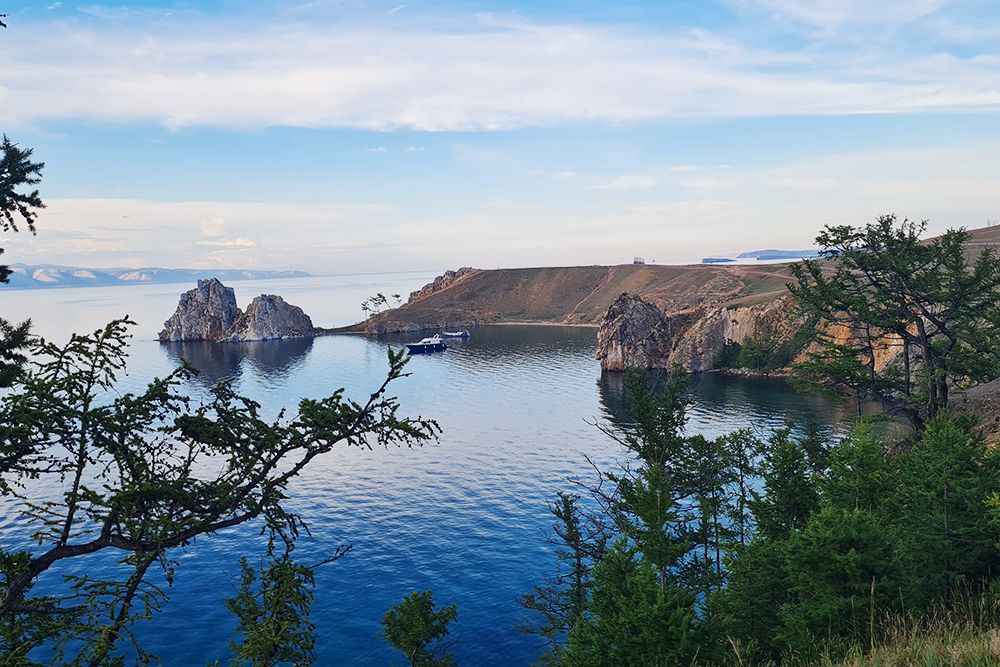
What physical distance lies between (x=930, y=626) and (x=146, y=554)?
678 inches

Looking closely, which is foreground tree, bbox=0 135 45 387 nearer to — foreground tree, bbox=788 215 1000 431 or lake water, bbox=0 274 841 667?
lake water, bbox=0 274 841 667

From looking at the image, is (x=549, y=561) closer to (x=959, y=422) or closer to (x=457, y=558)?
(x=457, y=558)

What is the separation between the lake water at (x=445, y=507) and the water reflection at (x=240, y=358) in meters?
6.34

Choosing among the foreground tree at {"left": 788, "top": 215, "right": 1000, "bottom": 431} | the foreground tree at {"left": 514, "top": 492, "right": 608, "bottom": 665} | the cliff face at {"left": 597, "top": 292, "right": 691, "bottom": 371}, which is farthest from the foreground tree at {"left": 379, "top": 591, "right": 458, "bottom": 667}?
the cliff face at {"left": 597, "top": 292, "right": 691, "bottom": 371}

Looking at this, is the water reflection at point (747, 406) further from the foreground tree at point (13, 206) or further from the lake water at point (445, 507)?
the foreground tree at point (13, 206)

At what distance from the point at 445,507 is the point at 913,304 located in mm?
45049

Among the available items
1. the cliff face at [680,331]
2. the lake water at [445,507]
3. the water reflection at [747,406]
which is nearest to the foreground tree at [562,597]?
the lake water at [445,507]

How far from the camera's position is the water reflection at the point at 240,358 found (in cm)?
14031

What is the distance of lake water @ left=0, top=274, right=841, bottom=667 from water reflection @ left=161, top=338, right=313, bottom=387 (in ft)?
20.8

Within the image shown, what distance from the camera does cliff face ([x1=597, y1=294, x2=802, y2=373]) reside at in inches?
5143

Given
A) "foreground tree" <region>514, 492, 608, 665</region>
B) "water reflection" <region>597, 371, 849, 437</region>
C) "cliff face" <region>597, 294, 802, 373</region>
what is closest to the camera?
"foreground tree" <region>514, 492, 608, 665</region>

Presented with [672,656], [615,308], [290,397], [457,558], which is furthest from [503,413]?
[672,656]

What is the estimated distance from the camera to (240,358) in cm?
16962

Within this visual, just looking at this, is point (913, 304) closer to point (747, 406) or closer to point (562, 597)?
point (562, 597)
